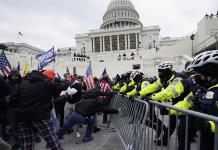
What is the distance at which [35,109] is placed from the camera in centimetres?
362

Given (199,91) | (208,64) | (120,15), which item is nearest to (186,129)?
(199,91)

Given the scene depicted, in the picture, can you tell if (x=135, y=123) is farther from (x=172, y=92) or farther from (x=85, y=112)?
(x=85, y=112)

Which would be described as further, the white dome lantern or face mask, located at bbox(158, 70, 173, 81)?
the white dome lantern

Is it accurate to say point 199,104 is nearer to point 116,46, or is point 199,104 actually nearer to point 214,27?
point 214,27

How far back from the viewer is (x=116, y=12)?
280 feet

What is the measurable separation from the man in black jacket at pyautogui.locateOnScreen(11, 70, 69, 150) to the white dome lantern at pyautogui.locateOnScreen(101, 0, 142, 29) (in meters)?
83.1

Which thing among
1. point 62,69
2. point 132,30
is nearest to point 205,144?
point 62,69

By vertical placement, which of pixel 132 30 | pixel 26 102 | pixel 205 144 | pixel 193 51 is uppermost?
pixel 132 30

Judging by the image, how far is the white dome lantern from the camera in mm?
84938

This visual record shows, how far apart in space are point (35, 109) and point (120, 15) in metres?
Result: 84.7

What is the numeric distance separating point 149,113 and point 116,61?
3352 cm

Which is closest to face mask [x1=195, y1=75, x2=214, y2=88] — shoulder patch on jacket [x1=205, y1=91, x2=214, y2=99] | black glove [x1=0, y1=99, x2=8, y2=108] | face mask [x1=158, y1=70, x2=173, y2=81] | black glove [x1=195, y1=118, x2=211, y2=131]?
shoulder patch on jacket [x1=205, y1=91, x2=214, y2=99]

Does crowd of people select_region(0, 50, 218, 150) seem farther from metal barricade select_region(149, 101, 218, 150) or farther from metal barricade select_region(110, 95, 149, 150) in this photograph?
metal barricade select_region(110, 95, 149, 150)

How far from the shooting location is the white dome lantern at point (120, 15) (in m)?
84.9
